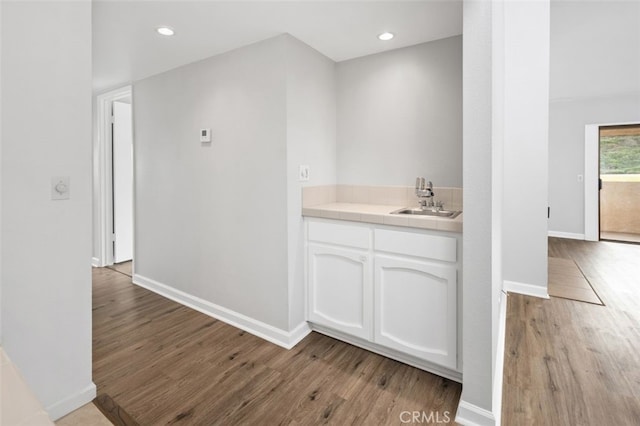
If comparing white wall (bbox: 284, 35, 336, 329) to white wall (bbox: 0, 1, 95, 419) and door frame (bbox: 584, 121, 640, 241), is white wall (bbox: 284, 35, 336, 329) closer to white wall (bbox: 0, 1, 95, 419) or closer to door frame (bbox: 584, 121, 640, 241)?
white wall (bbox: 0, 1, 95, 419)

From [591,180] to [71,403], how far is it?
24.3 ft

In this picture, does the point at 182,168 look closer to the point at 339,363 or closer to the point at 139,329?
the point at 139,329

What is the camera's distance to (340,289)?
231cm

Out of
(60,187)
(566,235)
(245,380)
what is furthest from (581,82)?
(60,187)

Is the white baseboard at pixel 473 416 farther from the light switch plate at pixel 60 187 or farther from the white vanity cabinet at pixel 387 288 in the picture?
the light switch plate at pixel 60 187

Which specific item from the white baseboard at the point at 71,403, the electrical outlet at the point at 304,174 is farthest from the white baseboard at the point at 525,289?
the white baseboard at the point at 71,403

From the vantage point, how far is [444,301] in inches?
73.4

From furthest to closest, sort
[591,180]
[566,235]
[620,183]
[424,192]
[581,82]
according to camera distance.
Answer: [620,183], [566,235], [591,180], [581,82], [424,192]

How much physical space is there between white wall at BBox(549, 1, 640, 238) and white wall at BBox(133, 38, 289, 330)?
9.20ft

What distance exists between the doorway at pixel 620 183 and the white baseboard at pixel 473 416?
6.79 meters

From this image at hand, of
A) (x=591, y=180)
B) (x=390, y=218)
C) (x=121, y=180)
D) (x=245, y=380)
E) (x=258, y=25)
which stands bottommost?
(x=245, y=380)

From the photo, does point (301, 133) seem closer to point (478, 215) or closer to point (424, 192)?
point (424, 192)

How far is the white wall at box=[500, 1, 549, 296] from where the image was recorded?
3.05 meters

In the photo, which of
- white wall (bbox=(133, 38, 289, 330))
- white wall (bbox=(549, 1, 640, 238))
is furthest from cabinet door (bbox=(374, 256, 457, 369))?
white wall (bbox=(549, 1, 640, 238))
